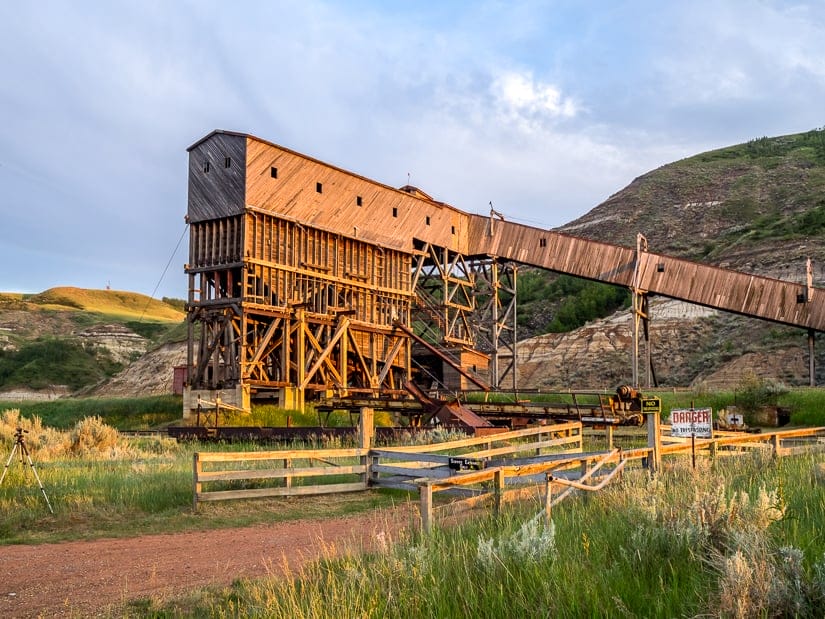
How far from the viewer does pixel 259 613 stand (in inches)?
268

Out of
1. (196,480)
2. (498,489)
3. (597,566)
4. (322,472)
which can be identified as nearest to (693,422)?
(498,489)

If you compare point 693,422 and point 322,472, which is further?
point 322,472

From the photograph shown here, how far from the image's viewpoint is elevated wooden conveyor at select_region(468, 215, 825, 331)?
3600 centimetres

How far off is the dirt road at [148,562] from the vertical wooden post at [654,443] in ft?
13.4

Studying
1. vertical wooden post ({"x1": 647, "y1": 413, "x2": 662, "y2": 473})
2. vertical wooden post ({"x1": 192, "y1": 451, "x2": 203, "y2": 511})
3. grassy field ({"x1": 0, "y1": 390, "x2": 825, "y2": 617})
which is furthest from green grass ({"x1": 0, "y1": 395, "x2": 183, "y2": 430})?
vertical wooden post ({"x1": 647, "y1": 413, "x2": 662, "y2": 473})

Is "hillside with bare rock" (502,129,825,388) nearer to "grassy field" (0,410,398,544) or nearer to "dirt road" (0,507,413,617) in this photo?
"grassy field" (0,410,398,544)

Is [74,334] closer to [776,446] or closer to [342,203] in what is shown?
[342,203]

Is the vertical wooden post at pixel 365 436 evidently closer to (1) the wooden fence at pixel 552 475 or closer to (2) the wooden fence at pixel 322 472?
(2) the wooden fence at pixel 322 472

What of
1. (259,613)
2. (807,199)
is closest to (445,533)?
(259,613)

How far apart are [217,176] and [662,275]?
21267 millimetres

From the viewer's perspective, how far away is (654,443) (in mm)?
13164

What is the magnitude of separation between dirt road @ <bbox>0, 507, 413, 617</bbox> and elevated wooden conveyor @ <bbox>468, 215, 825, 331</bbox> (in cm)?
2855

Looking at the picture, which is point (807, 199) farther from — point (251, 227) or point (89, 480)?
point (89, 480)

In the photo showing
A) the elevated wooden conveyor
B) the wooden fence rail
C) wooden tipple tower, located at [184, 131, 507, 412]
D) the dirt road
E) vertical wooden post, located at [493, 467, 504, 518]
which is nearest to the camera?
the dirt road
